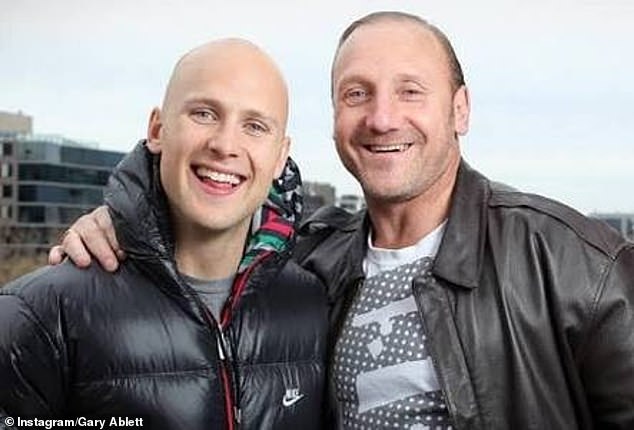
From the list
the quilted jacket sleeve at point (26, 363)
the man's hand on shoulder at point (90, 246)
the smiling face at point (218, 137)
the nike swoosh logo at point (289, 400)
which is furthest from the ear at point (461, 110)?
the quilted jacket sleeve at point (26, 363)

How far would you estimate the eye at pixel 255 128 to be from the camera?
2742mm

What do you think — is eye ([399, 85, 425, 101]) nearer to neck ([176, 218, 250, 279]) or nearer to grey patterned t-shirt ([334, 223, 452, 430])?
grey patterned t-shirt ([334, 223, 452, 430])

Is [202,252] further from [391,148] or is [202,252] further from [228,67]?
[391,148]

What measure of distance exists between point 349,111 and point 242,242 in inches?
27.3

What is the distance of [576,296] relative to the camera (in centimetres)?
278

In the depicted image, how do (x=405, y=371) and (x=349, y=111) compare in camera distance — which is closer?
(x=405, y=371)

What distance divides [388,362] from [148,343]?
0.82m

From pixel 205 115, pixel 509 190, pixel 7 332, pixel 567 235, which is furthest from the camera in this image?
pixel 509 190

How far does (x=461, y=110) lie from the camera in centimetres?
335

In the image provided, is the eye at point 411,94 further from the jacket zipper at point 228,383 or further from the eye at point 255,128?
the jacket zipper at point 228,383

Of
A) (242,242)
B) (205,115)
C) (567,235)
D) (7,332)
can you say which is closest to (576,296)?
(567,235)

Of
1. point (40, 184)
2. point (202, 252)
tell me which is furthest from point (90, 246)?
point (40, 184)

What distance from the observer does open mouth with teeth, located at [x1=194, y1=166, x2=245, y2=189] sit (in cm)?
266

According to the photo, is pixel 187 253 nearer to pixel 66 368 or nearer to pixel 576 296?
pixel 66 368
